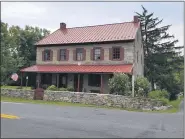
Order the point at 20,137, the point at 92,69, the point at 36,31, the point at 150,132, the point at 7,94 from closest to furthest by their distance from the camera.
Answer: the point at 20,137 < the point at 150,132 < the point at 7,94 < the point at 92,69 < the point at 36,31

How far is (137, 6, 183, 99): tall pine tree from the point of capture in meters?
44.1

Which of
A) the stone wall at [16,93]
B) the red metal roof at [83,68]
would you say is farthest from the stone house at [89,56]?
the stone wall at [16,93]

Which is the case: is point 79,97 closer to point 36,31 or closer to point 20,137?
point 20,137

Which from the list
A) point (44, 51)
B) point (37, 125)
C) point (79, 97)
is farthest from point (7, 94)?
point (37, 125)

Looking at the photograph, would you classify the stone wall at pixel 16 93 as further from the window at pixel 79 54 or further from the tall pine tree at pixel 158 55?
the tall pine tree at pixel 158 55

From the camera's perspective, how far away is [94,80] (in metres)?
31.8

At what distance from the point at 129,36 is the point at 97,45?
3473 mm

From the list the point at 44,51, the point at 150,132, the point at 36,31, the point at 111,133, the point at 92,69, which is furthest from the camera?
the point at 36,31

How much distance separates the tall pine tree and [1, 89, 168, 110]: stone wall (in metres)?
21.6

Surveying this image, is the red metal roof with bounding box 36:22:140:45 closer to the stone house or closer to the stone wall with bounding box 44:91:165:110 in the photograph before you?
the stone house

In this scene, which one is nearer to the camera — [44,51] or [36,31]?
[44,51]

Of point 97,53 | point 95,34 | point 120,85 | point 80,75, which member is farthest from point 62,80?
point 120,85

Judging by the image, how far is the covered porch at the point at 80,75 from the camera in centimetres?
2970

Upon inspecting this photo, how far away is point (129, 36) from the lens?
101ft
